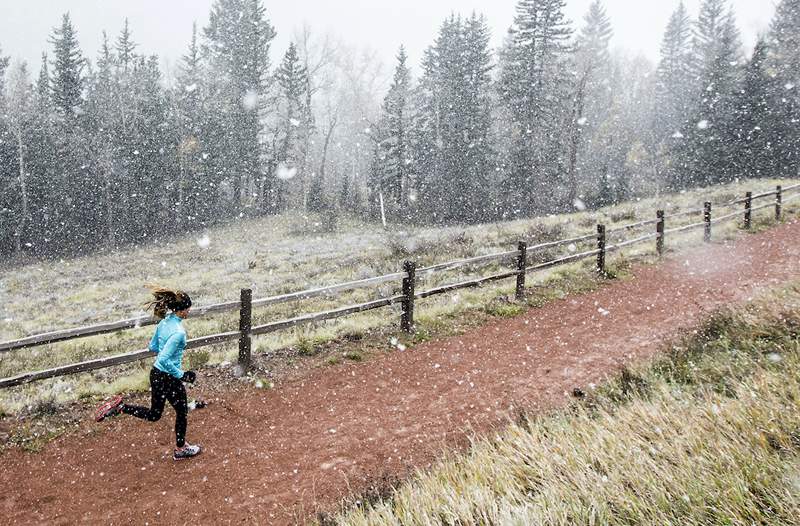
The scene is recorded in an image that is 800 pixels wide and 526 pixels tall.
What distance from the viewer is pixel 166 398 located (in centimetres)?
530

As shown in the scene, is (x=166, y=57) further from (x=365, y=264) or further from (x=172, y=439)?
(x=172, y=439)

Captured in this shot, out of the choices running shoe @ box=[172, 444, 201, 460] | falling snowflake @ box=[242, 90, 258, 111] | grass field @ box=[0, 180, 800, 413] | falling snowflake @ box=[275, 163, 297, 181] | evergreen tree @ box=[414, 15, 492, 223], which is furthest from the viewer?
falling snowflake @ box=[275, 163, 297, 181]

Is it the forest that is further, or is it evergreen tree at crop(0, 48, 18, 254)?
the forest

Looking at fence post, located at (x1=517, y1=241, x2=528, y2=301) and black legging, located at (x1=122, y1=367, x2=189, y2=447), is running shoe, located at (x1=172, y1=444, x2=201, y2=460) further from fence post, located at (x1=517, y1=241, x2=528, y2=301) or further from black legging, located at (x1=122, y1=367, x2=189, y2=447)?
fence post, located at (x1=517, y1=241, x2=528, y2=301)

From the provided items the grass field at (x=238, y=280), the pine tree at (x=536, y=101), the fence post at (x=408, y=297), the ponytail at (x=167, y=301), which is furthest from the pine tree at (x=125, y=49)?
the ponytail at (x=167, y=301)

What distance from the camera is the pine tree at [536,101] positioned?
3691cm

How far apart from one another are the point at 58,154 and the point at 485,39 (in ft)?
128

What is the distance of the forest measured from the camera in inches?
1535

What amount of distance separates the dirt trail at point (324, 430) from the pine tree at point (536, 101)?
3035 cm

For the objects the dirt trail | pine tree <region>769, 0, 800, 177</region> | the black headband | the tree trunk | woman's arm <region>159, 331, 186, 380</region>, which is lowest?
the dirt trail

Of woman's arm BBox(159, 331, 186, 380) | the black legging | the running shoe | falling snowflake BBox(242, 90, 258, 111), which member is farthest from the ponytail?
falling snowflake BBox(242, 90, 258, 111)

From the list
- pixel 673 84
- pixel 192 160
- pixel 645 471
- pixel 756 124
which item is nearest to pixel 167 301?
pixel 645 471

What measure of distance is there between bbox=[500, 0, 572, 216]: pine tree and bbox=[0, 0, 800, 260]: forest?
6.1 inches

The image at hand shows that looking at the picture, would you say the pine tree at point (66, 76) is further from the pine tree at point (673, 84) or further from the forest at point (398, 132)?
the pine tree at point (673, 84)
